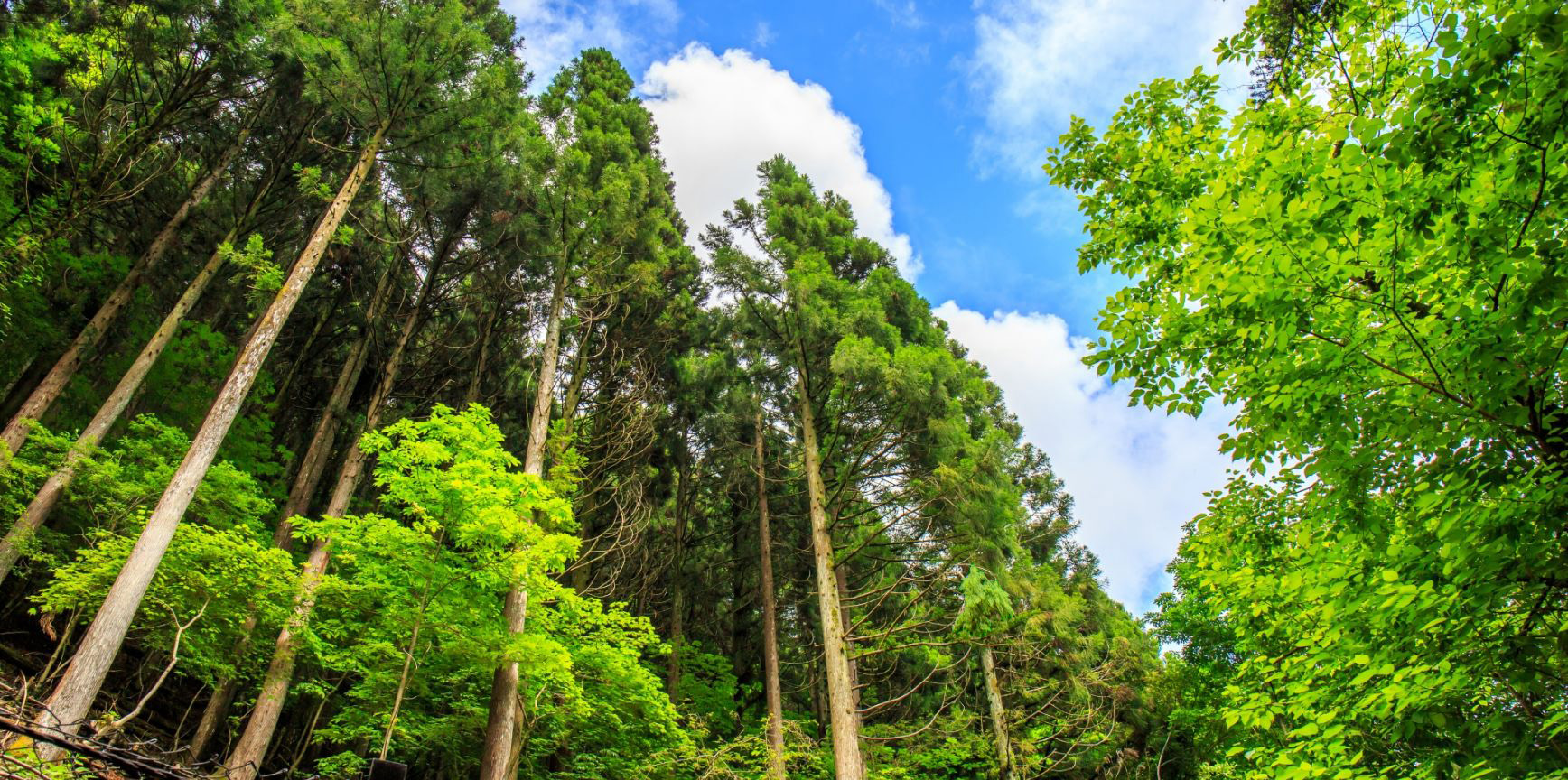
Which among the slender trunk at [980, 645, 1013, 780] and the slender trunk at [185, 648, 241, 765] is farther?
the slender trunk at [980, 645, 1013, 780]

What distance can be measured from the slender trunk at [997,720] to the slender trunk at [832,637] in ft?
10.0

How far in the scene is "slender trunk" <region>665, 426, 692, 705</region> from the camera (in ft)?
42.3

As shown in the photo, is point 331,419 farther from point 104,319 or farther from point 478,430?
point 478,430

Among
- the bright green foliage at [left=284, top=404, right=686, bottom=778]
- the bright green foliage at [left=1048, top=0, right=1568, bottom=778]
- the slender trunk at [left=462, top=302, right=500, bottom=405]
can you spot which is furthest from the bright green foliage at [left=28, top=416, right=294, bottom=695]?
the bright green foliage at [left=1048, top=0, right=1568, bottom=778]

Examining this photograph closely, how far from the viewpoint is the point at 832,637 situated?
26.1 ft

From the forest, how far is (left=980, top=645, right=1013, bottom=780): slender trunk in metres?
0.14

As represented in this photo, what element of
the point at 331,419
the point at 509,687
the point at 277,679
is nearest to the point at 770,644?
→ the point at 509,687

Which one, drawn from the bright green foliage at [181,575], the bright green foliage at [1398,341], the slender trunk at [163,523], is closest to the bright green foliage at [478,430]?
the bright green foliage at [181,575]

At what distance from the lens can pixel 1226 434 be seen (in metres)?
3.81

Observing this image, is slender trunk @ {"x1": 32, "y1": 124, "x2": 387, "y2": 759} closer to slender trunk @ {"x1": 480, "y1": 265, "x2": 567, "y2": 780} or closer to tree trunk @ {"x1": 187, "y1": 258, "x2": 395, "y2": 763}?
tree trunk @ {"x1": 187, "y1": 258, "x2": 395, "y2": 763}

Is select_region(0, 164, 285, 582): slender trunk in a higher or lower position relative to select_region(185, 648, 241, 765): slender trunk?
higher

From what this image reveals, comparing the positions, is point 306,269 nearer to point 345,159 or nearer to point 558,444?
point 558,444

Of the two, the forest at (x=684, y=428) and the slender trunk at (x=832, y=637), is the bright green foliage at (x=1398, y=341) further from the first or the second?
the slender trunk at (x=832, y=637)

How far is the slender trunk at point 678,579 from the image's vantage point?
12.9 metres
